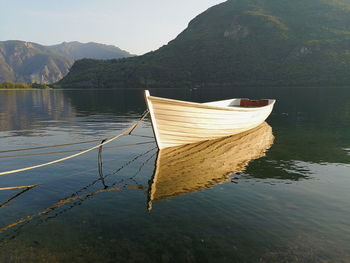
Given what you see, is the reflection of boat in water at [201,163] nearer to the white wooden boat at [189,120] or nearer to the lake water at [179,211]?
the lake water at [179,211]

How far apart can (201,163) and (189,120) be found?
10.2 ft

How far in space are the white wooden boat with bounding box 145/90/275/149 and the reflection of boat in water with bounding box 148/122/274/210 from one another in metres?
0.65

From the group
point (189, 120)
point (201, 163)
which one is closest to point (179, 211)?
point (201, 163)

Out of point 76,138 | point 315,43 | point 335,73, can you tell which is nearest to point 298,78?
point 335,73

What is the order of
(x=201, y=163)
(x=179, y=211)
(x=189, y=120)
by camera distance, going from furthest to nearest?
(x=189, y=120) < (x=201, y=163) < (x=179, y=211)

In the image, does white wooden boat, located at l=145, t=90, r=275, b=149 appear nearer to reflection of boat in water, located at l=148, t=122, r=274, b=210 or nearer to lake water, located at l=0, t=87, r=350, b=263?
reflection of boat in water, located at l=148, t=122, r=274, b=210

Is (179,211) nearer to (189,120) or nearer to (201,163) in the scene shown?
(201,163)

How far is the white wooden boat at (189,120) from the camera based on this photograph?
48.6 feet

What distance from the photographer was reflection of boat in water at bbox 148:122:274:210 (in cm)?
1105

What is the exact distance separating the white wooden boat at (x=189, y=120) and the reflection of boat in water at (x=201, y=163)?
0.65m

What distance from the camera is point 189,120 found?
1617 centimetres

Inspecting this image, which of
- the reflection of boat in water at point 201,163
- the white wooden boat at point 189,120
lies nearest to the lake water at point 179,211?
the reflection of boat in water at point 201,163

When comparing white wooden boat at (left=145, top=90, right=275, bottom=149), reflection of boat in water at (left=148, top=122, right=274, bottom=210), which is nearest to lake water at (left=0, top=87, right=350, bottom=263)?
reflection of boat in water at (left=148, top=122, right=274, bottom=210)

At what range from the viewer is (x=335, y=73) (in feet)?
492
